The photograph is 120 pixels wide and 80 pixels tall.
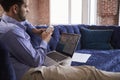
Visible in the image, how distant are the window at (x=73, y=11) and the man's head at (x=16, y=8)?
2.97 m

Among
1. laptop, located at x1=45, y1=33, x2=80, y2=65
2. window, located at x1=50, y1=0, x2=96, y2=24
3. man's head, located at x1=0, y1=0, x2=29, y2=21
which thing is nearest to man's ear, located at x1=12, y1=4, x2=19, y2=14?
man's head, located at x1=0, y1=0, x2=29, y2=21

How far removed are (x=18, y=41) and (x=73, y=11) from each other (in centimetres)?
379

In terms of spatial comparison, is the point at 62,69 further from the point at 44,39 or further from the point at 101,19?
the point at 101,19

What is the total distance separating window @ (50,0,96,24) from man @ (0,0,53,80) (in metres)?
2.97

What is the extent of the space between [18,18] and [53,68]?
64cm

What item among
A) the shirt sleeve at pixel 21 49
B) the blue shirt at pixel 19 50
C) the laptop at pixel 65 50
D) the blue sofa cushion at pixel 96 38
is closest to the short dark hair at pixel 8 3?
the blue shirt at pixel 19 50

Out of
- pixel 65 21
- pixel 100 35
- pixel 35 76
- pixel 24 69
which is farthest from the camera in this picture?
pixel 65 21

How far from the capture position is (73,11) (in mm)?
5109

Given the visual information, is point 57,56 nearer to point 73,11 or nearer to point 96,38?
point 96,38

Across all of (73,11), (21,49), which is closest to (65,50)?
(21,49)

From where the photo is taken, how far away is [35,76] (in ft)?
3.55

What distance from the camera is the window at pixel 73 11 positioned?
4.47 meters

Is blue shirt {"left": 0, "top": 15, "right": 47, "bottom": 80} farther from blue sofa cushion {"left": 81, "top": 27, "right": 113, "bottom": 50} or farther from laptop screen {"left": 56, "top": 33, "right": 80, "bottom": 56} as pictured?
blue sofa cushion {"left": 81, "top": 27, "right": 113, "bottom": 50}

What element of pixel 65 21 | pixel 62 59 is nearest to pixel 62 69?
pixel 62 59
